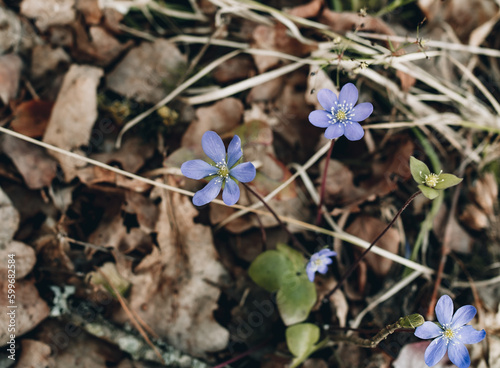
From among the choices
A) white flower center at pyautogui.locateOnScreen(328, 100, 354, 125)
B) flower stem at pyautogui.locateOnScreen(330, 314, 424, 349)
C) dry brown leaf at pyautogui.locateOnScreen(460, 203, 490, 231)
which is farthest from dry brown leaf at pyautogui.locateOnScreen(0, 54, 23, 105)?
dry brown leaf at pyautogui.locateOnScreen(460, 203, 490, 231)

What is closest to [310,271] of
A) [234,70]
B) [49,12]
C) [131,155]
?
[131,155]

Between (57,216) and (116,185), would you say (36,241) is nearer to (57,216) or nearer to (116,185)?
(57,216)

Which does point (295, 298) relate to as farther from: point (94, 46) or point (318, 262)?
point (94, 46)

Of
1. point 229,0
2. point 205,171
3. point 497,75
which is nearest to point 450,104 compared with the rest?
point 497,75

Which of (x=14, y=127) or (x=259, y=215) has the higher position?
(x=14, y=127)

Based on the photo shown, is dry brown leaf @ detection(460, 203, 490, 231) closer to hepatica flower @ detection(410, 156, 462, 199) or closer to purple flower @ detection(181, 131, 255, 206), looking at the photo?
hepatica flower @ detection(410, 156, 462, 199)

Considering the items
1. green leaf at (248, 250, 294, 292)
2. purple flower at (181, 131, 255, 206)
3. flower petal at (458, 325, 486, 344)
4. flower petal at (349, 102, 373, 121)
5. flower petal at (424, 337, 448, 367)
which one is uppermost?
flower petal at (349, 102, 373, 121)
